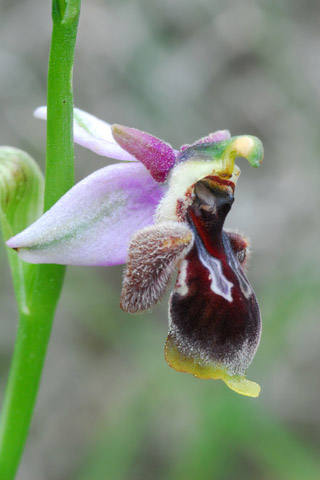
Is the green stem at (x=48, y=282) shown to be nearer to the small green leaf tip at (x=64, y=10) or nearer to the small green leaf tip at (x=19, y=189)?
the small green leaf tip at (x=64, y=10)

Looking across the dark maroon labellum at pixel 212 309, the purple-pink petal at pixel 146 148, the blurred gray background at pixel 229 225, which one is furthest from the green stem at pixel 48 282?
the blurred gray background at pixel 229 225

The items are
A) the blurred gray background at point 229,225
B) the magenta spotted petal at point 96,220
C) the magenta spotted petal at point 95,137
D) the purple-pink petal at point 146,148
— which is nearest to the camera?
the magenta spotted petal at point 96,220

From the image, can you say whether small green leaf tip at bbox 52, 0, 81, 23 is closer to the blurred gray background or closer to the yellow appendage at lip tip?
the yellow appendage at lip tip

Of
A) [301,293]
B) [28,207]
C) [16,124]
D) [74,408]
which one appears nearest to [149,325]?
[74,408]

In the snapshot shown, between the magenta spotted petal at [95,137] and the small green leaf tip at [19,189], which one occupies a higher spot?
the magenta spotted petal at [95,137]

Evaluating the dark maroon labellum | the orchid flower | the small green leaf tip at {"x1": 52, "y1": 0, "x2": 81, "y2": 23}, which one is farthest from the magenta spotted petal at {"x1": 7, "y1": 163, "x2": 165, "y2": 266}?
the small green leaf tip at {"x1": 52, "y1": 0, "x2": 81, "y2": 23}

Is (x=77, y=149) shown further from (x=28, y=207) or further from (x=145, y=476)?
(x=28, y=207)

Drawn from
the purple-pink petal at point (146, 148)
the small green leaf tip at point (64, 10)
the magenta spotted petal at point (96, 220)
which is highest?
the small green leaf tip at point (64, 10)

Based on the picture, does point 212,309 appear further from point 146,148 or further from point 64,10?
point 64,10

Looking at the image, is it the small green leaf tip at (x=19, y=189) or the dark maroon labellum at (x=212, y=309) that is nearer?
the dark maroon labellum at (x=212, y=309)
